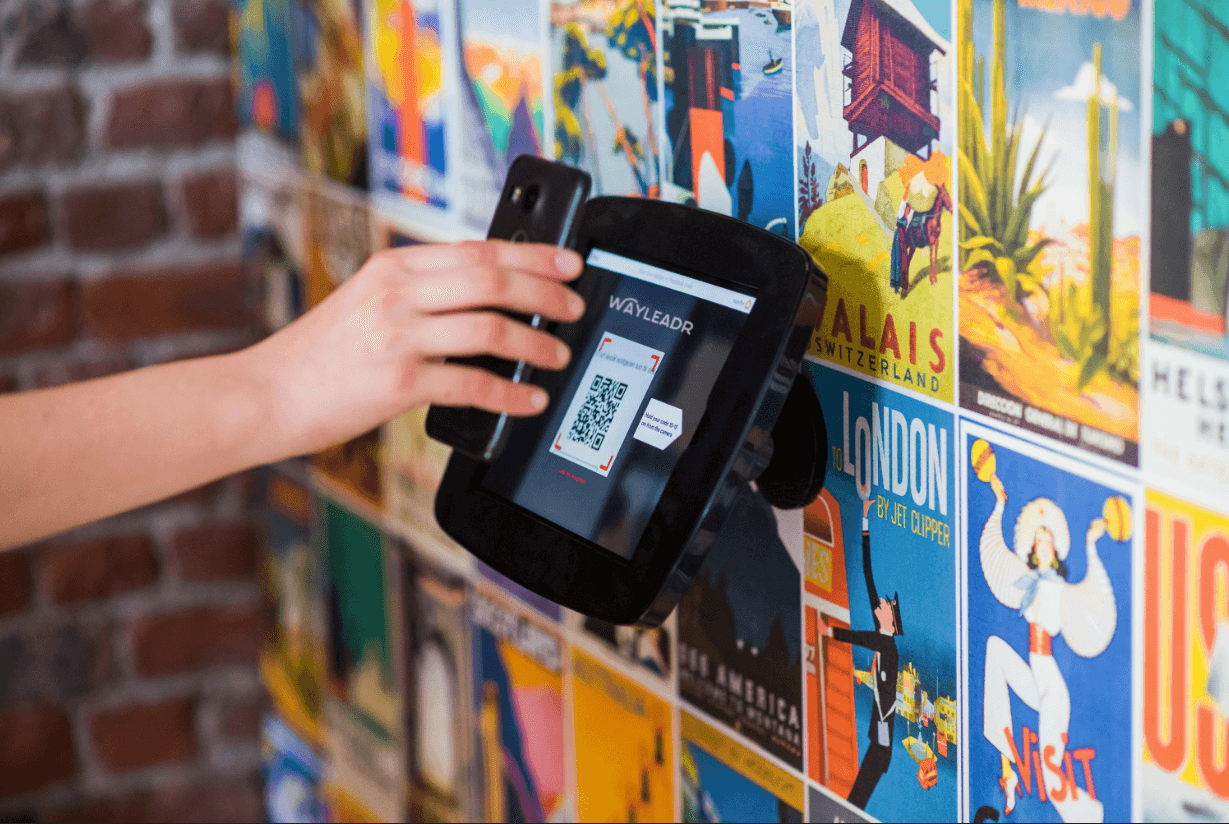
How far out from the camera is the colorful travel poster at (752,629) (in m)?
0.68

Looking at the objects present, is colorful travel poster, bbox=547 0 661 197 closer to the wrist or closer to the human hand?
the human hand

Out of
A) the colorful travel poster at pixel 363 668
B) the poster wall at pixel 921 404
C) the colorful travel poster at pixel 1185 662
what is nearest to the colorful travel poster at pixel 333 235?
→ the poster wall at pixel 921 404

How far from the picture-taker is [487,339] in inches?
24.7

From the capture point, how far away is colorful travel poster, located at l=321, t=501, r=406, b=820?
1214mm

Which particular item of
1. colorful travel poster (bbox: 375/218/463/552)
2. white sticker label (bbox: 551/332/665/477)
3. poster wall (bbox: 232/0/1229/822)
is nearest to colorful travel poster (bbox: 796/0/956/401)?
poster wall (bbox: 232/0/1229/822)

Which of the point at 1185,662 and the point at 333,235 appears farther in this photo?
the point at 333,235

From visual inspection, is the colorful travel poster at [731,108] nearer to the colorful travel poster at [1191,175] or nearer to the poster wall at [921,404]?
the poster wall at [921,404]

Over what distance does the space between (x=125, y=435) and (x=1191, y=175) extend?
23.2 inches

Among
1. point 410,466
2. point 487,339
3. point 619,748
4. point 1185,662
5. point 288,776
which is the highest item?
point 487,339

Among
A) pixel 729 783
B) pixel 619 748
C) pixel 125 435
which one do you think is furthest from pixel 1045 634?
pixel 125 435

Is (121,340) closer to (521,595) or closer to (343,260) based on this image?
(343,260)

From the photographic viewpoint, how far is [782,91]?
0.63m

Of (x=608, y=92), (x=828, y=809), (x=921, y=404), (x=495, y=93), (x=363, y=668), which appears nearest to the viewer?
(x=921, y=404)

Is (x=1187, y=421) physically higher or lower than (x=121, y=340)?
higher
